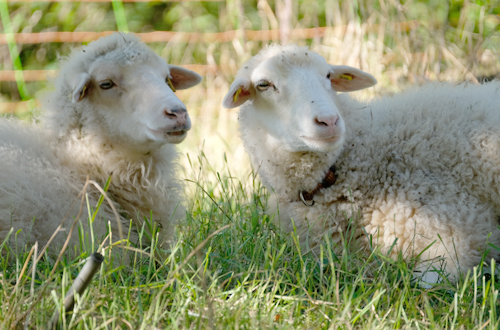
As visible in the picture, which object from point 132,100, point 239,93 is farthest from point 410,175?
point 132,100

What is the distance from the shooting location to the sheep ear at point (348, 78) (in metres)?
2.77

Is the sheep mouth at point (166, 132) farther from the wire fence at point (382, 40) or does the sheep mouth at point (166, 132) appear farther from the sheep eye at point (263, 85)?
the wire fence at point (382, 40)

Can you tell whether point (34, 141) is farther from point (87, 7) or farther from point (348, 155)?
point (87, 7)

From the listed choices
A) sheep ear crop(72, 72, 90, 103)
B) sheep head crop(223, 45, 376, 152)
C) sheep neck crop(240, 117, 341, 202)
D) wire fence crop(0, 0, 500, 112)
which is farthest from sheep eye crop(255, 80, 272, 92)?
wire fence crop(0, 0, 500, 112)

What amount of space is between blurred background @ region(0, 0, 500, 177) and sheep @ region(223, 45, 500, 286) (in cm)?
81

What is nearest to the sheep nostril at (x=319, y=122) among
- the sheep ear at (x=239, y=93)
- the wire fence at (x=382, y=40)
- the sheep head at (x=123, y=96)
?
the sheep ear at (x=239, y=93)

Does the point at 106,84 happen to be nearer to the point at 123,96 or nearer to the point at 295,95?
the point at 123,96

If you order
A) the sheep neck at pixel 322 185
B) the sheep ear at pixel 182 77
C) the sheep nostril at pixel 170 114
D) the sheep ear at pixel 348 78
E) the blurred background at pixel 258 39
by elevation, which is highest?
the sheep ear at pixel 348 78

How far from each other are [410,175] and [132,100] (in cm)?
151

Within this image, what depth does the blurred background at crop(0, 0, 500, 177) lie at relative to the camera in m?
5.11

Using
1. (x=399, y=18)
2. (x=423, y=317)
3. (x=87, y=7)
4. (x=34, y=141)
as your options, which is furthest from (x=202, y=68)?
(x=423, y=317)

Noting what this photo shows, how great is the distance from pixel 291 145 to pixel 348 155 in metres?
0.33

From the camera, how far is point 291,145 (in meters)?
2.46

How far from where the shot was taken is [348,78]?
2857mm
